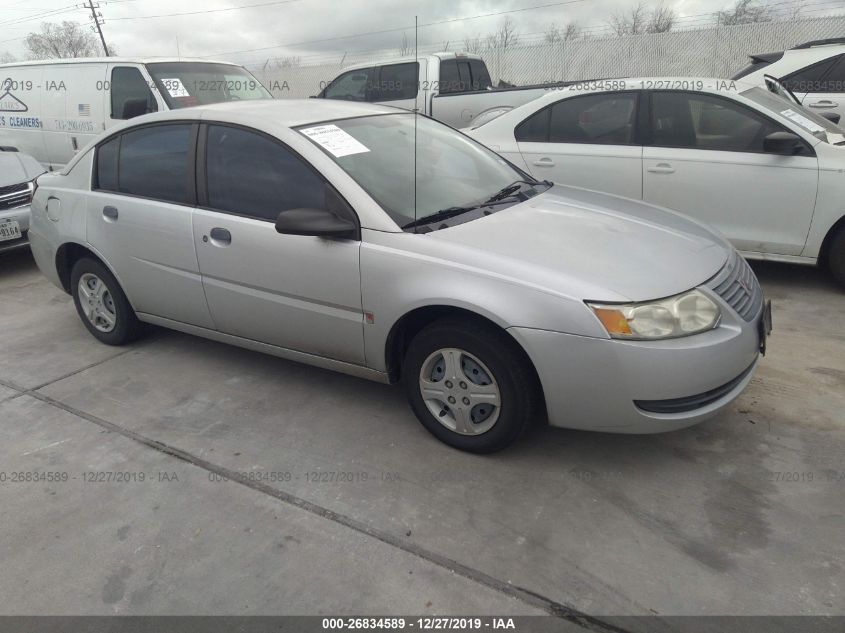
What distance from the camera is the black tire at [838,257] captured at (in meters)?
4.71

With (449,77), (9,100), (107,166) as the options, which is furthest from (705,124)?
(9,100)

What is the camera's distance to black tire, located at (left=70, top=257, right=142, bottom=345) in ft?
14.2

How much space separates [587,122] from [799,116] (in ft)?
5.12

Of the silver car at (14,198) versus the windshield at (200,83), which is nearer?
the silver car at (14,198)

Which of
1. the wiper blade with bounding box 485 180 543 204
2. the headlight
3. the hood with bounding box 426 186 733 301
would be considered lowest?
the headlight

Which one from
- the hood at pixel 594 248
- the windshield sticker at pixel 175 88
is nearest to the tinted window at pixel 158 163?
Answer: the hood at pixel 594 248

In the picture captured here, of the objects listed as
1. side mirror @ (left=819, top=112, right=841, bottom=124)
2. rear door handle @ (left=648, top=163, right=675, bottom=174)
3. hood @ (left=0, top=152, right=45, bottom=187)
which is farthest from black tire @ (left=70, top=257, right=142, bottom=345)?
side mirror @ (left=819, top=112, right=841, bottom=124)

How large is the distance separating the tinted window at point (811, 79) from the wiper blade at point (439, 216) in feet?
19.4

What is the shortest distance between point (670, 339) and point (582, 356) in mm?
352

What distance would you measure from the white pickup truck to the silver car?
4.45 metres

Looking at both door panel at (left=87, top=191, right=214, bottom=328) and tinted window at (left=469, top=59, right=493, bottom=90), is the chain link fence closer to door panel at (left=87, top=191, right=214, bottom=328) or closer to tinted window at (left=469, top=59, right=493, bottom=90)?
tinted window at (left=469, top=59, right=493, bottom=90)

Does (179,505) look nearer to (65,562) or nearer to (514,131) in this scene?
(65,562)

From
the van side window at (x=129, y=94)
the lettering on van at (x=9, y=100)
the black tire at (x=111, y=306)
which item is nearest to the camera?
the black tire at (x=111, y=306)

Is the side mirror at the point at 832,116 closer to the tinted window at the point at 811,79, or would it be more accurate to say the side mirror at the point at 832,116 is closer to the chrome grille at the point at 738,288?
the tinted window at the point at 811,79
